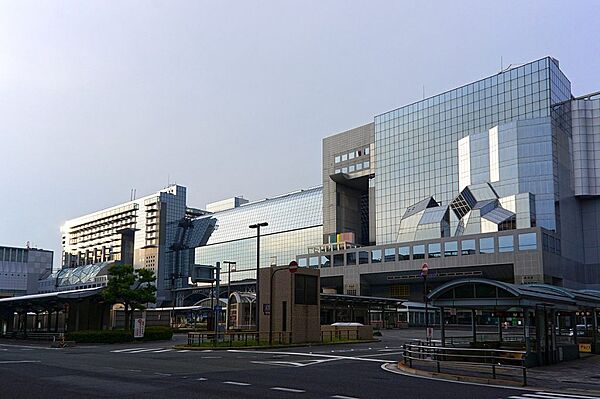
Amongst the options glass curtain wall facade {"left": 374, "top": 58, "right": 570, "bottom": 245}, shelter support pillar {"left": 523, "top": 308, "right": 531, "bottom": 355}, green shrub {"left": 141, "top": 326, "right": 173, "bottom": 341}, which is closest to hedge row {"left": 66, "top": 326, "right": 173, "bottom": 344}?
green shrub {"left": 141, "top": 326, "right": 173, "bottom": 341}

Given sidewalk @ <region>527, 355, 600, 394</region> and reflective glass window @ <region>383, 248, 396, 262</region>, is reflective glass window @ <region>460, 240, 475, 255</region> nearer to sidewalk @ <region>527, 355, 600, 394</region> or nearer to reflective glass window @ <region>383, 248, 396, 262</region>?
reflective glass window @ <region>383, 248, 396, 262</region>

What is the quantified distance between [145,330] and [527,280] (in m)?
64.8

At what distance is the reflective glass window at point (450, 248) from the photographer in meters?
109

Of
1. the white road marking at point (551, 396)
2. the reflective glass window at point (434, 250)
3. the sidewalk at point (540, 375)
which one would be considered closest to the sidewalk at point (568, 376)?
the sidewalk at point (540, 375)

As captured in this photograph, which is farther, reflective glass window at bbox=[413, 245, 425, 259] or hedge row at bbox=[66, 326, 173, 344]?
reflective glass window at bbox=[413, 245, 425, 259]

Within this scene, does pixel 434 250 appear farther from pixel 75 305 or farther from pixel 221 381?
pixel 221 381

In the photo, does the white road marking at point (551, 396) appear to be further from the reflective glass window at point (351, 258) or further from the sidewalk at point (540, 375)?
the reflective glass window at point (351, 258)

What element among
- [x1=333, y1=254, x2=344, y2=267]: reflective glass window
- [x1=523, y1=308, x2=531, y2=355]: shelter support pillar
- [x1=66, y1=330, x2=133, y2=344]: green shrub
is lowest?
[x1=66, y1=330, x2=133, y2=344]: green shrub

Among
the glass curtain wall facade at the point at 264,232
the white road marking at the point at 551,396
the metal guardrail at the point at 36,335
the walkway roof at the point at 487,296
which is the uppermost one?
the glass curtain wall facade at the point at 264,232

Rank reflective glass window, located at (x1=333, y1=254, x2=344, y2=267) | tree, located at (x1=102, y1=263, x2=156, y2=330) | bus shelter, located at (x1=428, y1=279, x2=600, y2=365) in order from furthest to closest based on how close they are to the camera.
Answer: reflective glass window, located at (x1=333, y1=254, x2=344, y2=267) < tree, located at (x1=102, y1=263, x2=156, y2=330) < bus shelter, located at (x1=428, y1=279, x2=600, y2=365)

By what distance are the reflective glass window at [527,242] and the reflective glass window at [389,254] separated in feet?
85.5

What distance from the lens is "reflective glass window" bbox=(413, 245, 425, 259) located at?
114 metres

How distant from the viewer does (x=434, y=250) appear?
4424 inches

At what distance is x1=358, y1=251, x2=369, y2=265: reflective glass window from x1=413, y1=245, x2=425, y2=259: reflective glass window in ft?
38.5
